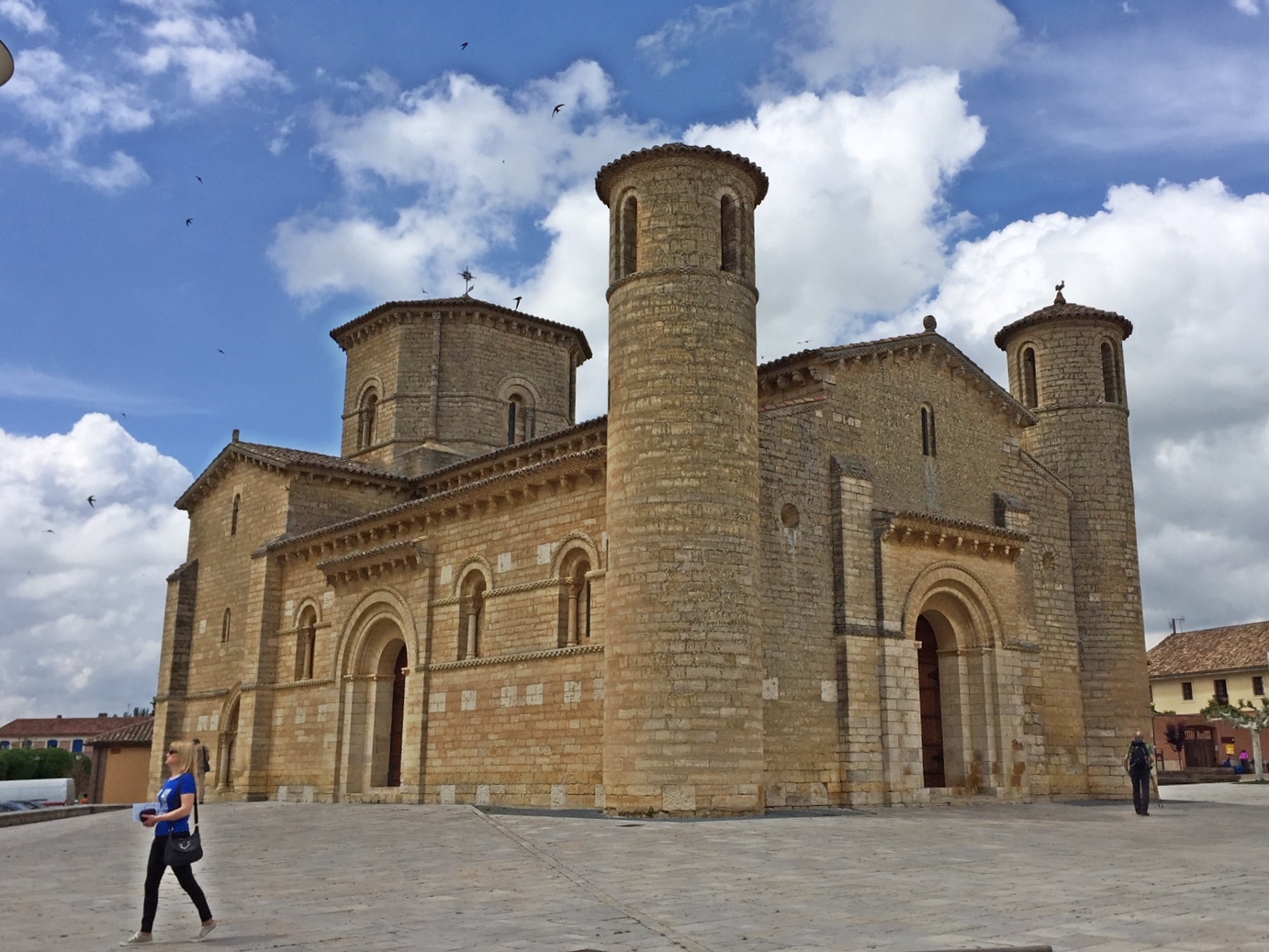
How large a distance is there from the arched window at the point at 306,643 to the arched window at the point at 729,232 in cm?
1366

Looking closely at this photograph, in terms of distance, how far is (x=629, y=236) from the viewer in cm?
2083

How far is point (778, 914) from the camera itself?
8734 mm

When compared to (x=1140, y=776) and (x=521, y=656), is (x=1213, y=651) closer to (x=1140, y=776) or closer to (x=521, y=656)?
(x=1140, y=776)

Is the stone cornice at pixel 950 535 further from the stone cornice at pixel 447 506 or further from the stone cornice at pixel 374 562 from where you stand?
the stone cornice at pixel 374 562

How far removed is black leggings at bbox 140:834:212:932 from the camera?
26.2ft

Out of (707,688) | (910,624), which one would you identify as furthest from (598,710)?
(910,624)

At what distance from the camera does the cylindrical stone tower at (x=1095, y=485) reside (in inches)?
990

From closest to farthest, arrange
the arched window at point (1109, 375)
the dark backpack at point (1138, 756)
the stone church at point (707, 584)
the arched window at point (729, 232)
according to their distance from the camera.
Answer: the stone church at point (707, 584) < the dark backpack at point (1138, 756) < the arched window at point (729, 232) < the arched window at point (1109, 375)

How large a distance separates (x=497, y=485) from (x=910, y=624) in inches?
333

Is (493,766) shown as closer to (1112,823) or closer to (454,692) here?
(454,692)

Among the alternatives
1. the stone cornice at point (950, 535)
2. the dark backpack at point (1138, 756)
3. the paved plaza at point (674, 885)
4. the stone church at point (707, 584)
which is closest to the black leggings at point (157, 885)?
the paved plaza at point (674, 885)

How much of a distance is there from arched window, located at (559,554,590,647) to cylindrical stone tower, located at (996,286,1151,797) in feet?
39.1

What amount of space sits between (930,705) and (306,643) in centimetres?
1466

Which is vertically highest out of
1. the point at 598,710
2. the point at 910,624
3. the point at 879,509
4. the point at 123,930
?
the point at 879,509
